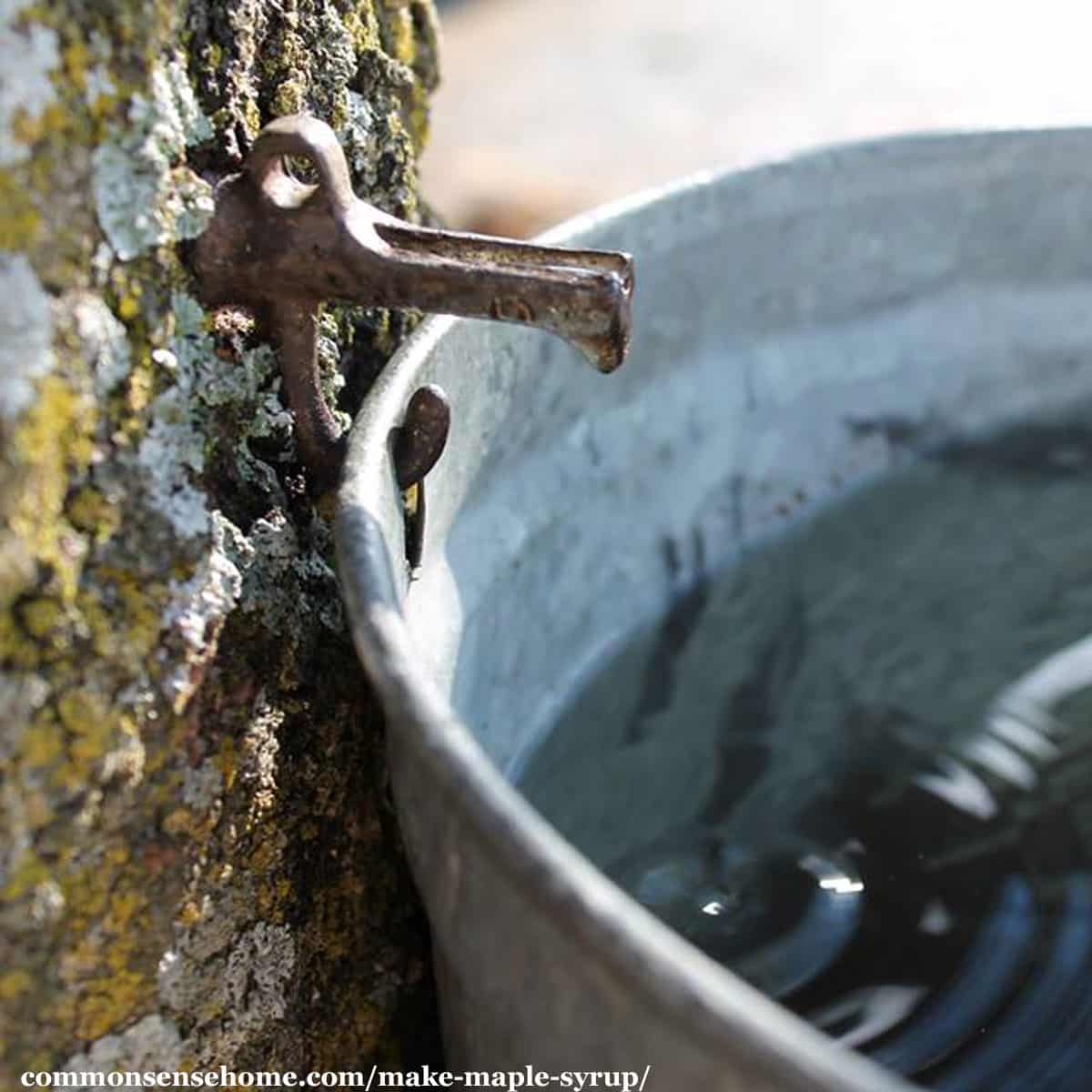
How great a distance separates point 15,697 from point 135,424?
15 centimetres

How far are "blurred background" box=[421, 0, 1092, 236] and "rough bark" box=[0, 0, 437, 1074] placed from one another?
2069 mm

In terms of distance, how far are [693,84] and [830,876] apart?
2.89m

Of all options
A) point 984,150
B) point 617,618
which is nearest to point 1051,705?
point 617,618

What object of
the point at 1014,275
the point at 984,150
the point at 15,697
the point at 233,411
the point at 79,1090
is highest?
the point at 984,150

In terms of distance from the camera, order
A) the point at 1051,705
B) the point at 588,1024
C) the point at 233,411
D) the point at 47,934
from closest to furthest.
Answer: the point at 588,1024
the point at 47,934
the point at 233,411
the point at 1051,705

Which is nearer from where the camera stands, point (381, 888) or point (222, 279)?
point (222, 279)

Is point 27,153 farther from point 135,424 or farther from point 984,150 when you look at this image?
point 984,150

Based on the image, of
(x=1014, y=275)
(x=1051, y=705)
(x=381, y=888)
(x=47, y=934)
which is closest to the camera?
(x=47, y=934)

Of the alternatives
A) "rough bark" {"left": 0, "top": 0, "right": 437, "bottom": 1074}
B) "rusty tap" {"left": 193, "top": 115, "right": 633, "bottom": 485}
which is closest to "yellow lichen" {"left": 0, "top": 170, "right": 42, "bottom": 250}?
"rough bark" {"left": 0, "top": 0, "right": 437, "bottom": 1074}

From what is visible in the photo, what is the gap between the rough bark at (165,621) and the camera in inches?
29.3

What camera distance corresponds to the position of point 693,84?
3.76 meters

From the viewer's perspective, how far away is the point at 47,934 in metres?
0.78

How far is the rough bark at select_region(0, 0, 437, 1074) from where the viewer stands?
75 centimetres

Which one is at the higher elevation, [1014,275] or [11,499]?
→ [1014,275]
